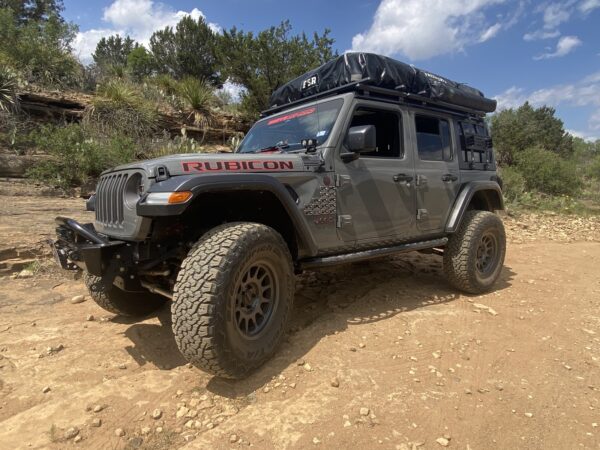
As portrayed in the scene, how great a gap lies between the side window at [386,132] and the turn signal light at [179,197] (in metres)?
1.95

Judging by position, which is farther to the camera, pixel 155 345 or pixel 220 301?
pixel 155 345

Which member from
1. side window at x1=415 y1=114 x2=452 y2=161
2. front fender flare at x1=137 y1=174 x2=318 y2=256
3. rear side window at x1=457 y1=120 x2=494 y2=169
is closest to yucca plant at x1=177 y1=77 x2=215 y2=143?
rear side window at x1=457 y1=120 x2=494 y2=169

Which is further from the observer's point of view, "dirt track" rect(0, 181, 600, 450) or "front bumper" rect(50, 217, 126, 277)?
"front bumper" rect(50, 217, 126, 277)

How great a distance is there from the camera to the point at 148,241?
261 centimetres

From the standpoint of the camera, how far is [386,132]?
3859 mm

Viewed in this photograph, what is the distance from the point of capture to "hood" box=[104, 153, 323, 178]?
2420 mm

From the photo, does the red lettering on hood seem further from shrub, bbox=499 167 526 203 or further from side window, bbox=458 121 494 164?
shrub, bbox=499 167 526 203

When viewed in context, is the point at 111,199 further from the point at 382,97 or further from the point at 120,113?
the point at 120,113

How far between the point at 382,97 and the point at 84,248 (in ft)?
8.81

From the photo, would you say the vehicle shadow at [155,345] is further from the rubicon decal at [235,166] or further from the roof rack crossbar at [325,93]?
the roof rack crossbar at [325,93]

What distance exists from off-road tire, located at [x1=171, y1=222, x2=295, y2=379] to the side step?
0.51 meters

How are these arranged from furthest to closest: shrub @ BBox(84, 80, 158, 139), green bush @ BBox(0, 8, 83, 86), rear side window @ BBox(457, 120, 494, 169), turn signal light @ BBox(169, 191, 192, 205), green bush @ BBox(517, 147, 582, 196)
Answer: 1. green bush @ BBox(517, 147, 582, 196)
2. green bush @ BBox(0, 8, 83, 86)
3. shrub @ BBox(84, 80, 158, 139)
4. rear side window @ BBox(457, 120, 494, 169)
5. turn signal light @ BBox(169, 191, 192, 205)

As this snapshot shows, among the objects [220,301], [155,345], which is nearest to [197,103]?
[155,345]

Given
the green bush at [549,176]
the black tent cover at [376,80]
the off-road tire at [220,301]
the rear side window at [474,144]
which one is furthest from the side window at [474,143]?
the green bush at [549,176]
